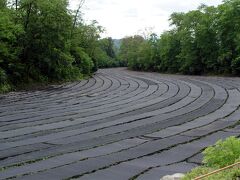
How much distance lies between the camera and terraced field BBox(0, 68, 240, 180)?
7.45 meters

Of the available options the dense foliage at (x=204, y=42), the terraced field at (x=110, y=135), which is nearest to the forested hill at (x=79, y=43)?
the dense foliage at (x=204, y=42)

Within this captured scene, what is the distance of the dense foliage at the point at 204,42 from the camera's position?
3650 centimetres

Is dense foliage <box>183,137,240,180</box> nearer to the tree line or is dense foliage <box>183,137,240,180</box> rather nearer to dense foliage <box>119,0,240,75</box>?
the tree line

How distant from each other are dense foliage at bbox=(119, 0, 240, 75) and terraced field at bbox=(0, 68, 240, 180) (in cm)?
1931

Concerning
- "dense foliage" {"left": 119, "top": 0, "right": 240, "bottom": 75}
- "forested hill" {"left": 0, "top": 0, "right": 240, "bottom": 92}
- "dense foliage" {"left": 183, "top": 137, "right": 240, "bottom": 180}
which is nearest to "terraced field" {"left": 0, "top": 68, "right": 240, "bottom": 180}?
"dense foliage" {"left": 183, "top": 137, "right": 240, "bottom": 180}

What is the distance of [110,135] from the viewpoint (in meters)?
10.7

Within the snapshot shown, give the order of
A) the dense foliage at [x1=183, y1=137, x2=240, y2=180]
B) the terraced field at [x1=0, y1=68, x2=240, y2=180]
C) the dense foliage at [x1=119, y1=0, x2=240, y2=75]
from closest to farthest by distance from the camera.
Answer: the dense foliage at [x1=183, y1=137, x2=240, y2=180]
the terraced field at [x1=0, y1=68, x2=240, y2=180]
the dense foliage at [x1=119, y1=0, x2=240, y2=75]

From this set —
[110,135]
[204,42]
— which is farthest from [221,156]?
[204,42]

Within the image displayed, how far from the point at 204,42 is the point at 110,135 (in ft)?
101

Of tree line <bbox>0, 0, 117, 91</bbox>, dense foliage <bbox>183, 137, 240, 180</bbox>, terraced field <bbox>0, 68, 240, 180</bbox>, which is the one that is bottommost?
terraced field <bbox>0, 68, 240, 180</bbox>

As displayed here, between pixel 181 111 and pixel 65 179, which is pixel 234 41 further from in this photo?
pixel 65 179

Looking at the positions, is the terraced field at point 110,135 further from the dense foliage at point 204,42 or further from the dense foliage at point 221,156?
the dense foliage at point 204,42

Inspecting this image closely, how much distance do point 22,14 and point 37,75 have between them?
4546 millimetres

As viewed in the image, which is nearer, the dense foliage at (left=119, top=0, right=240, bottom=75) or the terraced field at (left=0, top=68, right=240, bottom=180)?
the terraced field at (left=0, top=68, right=240, bottom=180)
